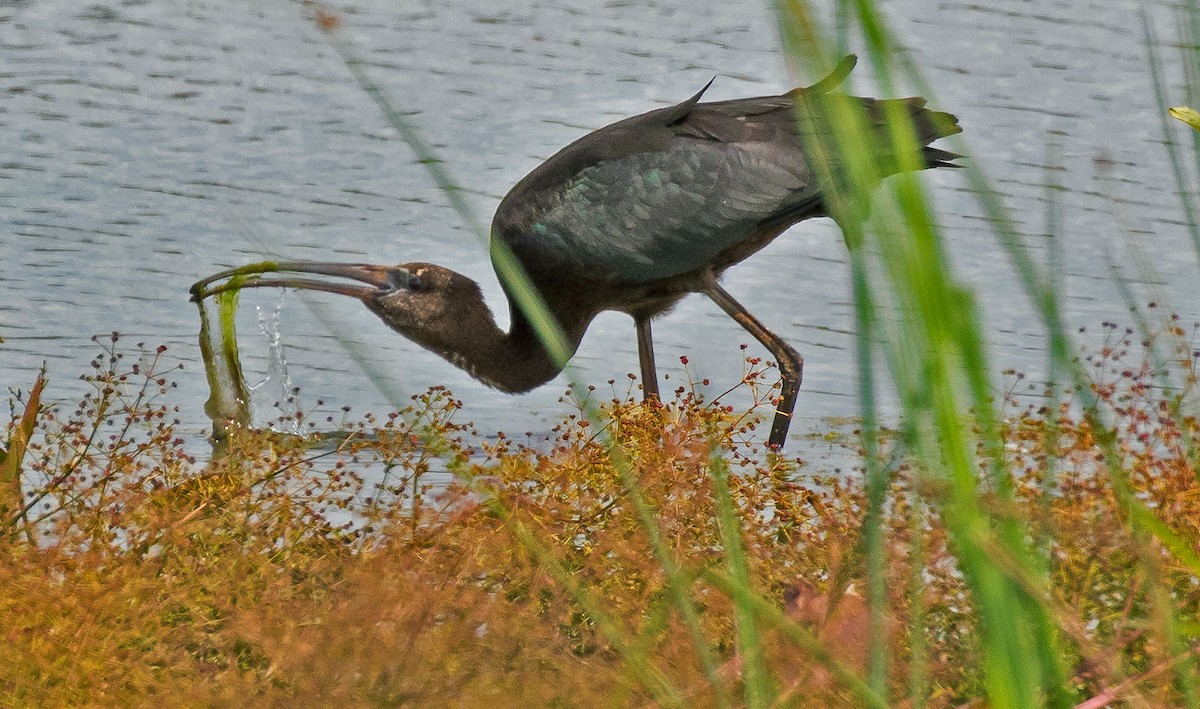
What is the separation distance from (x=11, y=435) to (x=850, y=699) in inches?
65.5

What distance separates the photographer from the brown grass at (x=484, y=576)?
62.9 inches

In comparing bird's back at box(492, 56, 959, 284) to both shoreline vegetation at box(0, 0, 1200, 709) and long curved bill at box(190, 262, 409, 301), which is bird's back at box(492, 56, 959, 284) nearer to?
long curved bill at box(190, 262, 409, 301)

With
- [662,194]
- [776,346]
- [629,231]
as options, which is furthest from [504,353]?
→ [776,346]

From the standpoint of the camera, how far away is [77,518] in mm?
2566

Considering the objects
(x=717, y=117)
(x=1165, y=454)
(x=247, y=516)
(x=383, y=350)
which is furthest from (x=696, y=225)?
(x=247, y=516)

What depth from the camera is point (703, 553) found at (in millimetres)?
2422

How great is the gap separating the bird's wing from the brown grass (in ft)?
4.53

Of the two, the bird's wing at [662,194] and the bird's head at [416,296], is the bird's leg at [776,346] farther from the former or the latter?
the bird's head at [416,296]

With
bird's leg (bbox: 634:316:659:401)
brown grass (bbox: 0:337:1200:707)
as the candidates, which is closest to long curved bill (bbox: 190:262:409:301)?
bird's leg (bbox: 634:316:659:401)

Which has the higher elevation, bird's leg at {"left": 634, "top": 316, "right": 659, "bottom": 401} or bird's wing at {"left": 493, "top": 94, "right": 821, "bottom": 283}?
bird's wing at {"left": 493, "top": 94, "right": 821, "bottom": 283}

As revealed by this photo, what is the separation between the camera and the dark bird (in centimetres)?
436

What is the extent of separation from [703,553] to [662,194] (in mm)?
2139

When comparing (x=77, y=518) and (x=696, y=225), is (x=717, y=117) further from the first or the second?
(x=77, y=518)

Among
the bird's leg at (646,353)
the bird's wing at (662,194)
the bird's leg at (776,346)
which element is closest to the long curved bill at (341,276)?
the bird's wing at (662,194)
